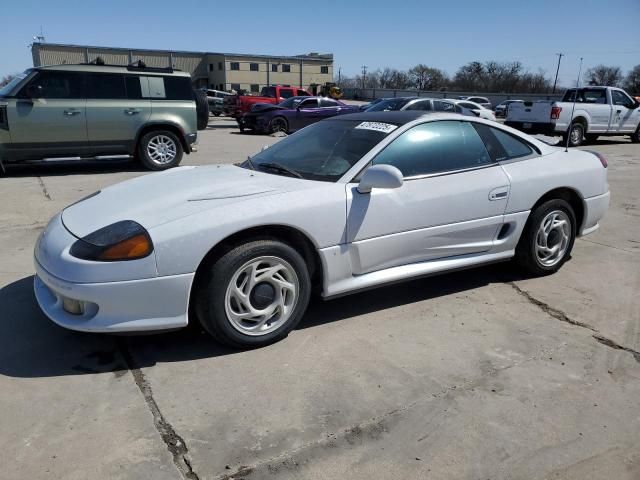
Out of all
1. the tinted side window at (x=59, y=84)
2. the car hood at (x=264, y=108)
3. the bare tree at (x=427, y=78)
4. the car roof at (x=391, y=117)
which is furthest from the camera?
the bare tree at (x=427, y=78)

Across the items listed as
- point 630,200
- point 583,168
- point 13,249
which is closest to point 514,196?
point 583,168

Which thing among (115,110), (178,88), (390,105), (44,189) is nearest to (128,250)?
(44,189)

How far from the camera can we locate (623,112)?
651 inches

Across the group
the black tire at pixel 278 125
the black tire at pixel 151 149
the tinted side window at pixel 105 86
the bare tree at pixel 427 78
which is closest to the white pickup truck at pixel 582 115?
the black tire at pixel 278 125

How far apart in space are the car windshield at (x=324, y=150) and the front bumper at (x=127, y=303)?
1.21 metres

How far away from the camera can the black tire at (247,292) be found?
2.94 metres

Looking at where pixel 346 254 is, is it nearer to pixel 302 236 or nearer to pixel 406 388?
pixel 302 236

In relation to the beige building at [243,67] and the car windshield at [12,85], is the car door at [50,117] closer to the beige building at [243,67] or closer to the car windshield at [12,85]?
the car windshield at [12,85]

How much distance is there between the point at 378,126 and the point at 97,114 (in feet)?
23.2

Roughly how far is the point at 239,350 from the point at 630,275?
12.0ft

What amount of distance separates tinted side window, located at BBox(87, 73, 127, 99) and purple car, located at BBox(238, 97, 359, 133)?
9.68m

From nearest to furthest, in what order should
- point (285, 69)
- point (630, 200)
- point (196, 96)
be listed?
point (630, 200), point (196, 96), point (285, 69)

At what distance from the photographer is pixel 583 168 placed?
4559mm

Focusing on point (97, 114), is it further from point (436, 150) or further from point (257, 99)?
point (257, 99)
